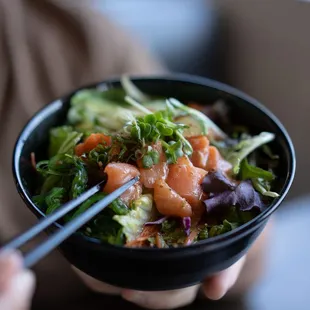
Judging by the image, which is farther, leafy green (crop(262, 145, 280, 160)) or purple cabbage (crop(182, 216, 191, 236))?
leafy green (crop(262, 145, 280, 160))

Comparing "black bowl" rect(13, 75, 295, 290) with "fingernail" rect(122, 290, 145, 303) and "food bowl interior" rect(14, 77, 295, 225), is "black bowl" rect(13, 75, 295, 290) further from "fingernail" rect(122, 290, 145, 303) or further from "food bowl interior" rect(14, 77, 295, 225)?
"fingernail" rect(122, 290, 145, 303)

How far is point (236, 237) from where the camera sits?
0.67 metres

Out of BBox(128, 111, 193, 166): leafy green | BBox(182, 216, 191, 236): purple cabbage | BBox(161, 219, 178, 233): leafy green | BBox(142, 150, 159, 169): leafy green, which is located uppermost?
BBox(128, 111, 193, 166): leafy green

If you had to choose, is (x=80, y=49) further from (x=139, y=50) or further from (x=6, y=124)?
(x=6, y=124)

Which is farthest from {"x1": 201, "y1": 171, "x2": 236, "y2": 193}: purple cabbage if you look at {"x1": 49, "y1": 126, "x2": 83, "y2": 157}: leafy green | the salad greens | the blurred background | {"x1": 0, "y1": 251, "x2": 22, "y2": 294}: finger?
the blurred background

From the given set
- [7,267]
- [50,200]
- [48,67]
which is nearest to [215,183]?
[50,200]

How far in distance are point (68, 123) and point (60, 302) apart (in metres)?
0.53

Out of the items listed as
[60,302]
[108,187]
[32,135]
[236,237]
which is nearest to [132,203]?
[108,187]

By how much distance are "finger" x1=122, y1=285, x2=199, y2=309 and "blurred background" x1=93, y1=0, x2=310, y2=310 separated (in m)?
0.64

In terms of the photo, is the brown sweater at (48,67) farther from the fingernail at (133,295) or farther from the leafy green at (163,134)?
the leafy green at (163,134)

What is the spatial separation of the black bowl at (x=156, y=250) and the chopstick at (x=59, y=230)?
4cm

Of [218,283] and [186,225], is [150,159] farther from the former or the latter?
[218,283]

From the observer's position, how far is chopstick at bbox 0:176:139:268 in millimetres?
548

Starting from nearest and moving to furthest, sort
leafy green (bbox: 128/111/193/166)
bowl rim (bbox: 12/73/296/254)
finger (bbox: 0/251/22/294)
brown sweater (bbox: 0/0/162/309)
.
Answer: finger (bbox: 0/251/22/294) → bowl rim (bbox: 12/73/296/254) → leafy green (bbox: 128/111/193/166) → brown sweater (bbox: 0/0/162/309)
